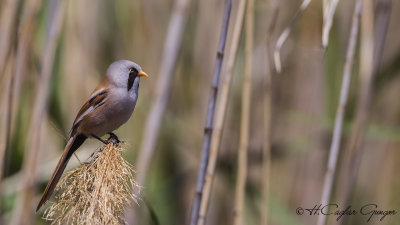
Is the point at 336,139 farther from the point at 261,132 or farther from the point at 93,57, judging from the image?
the point at 261,132

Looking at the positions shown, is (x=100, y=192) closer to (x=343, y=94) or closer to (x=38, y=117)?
(x=38, y=117)

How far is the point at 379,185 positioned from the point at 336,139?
3.66 feet

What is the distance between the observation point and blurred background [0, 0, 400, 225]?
1494mm

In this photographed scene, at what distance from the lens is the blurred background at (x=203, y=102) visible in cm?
149

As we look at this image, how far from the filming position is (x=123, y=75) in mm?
1283

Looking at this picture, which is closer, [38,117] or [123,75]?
[38,117]

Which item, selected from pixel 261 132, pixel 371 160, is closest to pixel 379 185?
pixel 371 160

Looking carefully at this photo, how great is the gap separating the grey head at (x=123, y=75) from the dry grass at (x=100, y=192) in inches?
8.6

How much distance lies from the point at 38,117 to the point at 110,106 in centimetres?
27

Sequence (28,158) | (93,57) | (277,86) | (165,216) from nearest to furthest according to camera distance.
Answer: (28,158), (93,57), (165,216), (277,86)

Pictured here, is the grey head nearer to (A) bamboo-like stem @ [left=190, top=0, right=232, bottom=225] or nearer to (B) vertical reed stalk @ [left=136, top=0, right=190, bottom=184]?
(B) vertical reed stalk @ [left=136, top=0, right=190, bottom=184]

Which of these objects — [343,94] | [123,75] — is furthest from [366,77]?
[123,75]

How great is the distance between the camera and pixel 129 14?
175 cm
